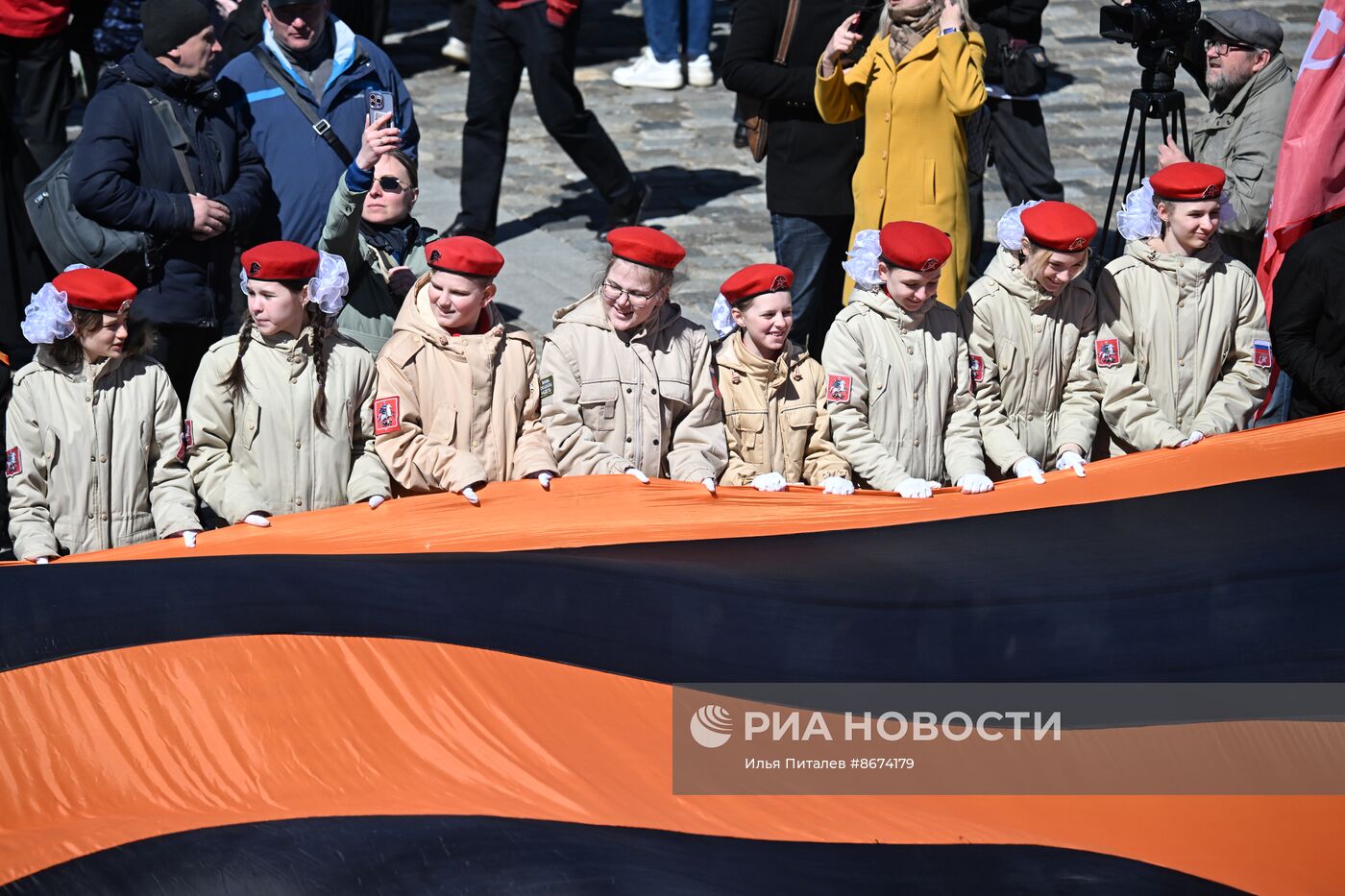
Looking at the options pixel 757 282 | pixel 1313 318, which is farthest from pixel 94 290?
pixel 1313 318

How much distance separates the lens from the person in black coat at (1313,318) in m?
5.64

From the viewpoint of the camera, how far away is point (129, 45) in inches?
349

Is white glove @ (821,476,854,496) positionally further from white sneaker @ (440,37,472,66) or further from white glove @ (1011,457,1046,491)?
white sneaker @ (440,37,472,66)

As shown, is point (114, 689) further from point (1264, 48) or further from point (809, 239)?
point (1264, 48)

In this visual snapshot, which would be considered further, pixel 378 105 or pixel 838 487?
pixel 378 105

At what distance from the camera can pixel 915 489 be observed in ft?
16.8

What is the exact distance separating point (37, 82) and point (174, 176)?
305 centimetres

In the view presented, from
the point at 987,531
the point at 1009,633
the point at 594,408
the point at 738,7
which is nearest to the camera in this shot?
the point at 1009,633

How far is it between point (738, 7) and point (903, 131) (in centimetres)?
94

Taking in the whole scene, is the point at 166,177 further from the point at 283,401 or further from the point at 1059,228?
the point at 1059,228

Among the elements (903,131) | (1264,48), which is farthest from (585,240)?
(1264,48)

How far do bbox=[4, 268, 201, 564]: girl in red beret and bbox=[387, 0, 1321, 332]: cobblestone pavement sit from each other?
130 inches

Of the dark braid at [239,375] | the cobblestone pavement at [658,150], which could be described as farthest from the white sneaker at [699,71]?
the dark braid at [239,375]

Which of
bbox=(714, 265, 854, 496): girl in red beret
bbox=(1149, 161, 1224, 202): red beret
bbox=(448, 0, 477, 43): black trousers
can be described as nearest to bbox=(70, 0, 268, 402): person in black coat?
bbox=(714, 265, 854, 496): girl in red beret
